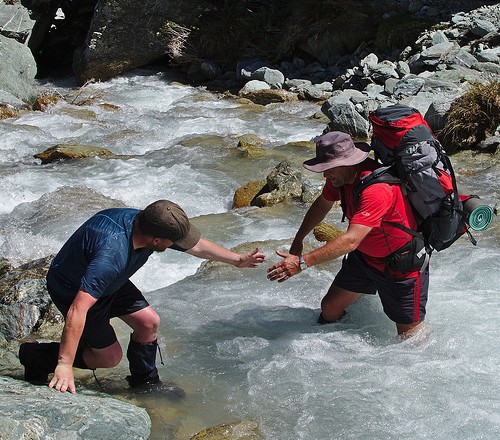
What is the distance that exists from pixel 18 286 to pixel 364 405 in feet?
10.0

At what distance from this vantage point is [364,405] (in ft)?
15.2

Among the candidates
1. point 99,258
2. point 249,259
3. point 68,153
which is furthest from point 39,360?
point 68,153

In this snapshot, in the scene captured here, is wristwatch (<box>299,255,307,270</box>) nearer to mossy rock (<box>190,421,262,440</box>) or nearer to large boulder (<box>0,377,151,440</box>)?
mossy rock (<box>190,421,262,440</box>)

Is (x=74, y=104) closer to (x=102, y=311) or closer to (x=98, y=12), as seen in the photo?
(x=98, y=12)

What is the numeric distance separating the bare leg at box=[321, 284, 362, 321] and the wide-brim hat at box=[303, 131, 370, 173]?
124 cm

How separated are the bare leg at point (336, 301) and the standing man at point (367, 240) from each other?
0.16 meters

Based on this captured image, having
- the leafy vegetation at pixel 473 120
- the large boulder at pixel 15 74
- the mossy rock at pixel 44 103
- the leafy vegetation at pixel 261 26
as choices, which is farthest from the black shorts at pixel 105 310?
the leafy vegetation at pixel 261 26

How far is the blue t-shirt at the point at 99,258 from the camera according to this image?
379 centimetres

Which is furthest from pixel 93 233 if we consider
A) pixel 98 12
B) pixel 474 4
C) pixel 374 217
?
pixel 98 12

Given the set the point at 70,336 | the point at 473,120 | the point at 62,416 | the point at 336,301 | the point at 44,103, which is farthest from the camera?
the point at 44,103

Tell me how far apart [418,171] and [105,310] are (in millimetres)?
2147

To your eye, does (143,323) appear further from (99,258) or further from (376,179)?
(376,179)

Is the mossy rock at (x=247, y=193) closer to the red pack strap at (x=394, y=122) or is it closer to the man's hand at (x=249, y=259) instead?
the man's hand at (x=249, y=259)

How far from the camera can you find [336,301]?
17.9 ft
